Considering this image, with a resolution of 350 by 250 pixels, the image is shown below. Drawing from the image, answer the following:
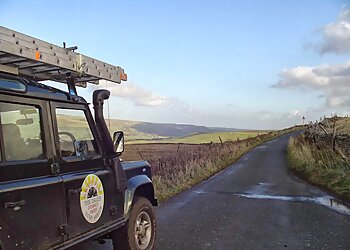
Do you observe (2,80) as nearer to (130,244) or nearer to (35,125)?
(35,125)

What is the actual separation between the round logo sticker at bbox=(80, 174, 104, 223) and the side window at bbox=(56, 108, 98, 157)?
0.34m

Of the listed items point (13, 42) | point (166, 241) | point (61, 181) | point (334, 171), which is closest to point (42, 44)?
point (13, 42)

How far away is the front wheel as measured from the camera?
5.32 m

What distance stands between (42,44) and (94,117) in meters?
1.12

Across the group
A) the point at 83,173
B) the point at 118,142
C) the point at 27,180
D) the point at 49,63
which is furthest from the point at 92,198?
the point at 49,63

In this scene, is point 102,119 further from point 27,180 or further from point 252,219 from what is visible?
point 252,219

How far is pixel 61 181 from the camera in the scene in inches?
157

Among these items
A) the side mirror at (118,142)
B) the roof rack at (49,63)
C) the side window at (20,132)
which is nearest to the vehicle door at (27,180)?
the side window at (20,132)

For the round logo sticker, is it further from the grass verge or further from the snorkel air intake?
the grass verge

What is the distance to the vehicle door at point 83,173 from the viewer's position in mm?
4168

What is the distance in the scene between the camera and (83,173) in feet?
14.6

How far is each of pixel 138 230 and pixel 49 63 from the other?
8.51ft

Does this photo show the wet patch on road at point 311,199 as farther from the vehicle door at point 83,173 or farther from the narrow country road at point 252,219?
the vehicle door at point 83,173

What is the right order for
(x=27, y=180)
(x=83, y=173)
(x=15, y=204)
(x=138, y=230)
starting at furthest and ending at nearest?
(x=138, y=230)
(x=83, y=173)
(x=27, y=180)
(x=15, y=204)
